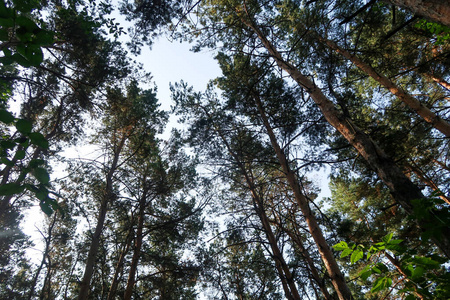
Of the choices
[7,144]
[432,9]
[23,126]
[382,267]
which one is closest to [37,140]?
[23,126]

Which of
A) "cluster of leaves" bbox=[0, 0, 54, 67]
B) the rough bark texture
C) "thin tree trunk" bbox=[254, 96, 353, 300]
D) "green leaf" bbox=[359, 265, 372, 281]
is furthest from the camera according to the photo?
"thin tree trunk" bbox=[254, 96, 353, 300]

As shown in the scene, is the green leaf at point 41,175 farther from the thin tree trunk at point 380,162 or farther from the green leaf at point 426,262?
the thin tree trunk at point 380,162

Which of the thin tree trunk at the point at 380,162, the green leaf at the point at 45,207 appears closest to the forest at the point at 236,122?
the thin tree trunk at the point at 380,162

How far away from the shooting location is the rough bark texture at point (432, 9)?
1.90 metres

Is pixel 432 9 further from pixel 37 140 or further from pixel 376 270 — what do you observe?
pixel 37 140

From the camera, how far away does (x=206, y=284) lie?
10.6m

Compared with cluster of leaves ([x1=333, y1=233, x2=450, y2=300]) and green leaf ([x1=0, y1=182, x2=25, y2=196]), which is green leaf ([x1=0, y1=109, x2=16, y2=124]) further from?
cluster of leaves ([x1=333, y1=233, x2=450, y2=300])

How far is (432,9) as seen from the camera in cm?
198

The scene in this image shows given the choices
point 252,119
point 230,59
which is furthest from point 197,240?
point 230,59

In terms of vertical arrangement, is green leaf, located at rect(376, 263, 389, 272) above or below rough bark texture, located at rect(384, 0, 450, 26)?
below

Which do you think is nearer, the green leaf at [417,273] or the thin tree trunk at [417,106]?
the green leaf at [417,273]

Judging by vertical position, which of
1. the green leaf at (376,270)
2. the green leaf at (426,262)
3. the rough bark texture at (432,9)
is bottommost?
the green leaf at (426,262)

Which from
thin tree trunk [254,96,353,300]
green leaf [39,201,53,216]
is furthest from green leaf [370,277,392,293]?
thin tree trunk [254,96,353,300]

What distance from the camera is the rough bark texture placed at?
1902 millimetres
